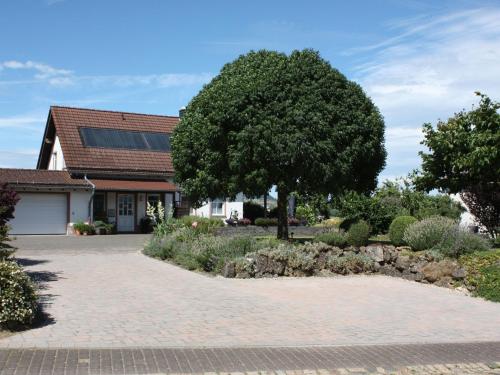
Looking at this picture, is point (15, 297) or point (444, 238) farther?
point (444, 238)

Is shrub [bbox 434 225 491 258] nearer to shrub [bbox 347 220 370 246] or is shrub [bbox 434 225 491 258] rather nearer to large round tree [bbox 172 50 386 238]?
shrub [bbox 347 220 370 246]

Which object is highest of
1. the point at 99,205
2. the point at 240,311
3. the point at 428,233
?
the point at 99,205

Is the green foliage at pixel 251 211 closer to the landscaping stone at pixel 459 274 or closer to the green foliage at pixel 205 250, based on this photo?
the green foliage at pixel 205 250

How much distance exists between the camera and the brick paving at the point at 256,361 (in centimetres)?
666

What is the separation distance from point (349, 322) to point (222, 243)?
23.5 ft

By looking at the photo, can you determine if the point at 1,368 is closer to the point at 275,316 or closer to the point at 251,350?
the point at 251,350

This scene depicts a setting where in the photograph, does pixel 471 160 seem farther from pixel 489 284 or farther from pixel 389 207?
pixel 389 207

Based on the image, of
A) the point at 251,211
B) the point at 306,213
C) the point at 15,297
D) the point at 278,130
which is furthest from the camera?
the point at 306,213

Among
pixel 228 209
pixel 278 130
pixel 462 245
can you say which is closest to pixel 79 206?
pixel 228 209

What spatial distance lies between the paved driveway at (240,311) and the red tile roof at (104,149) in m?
17.9

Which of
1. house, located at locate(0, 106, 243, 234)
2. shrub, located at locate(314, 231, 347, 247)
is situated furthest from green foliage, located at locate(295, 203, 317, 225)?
shrub, located at locate(314, 231, 347, 247)

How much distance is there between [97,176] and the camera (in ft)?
108

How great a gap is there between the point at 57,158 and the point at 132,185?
19.2 ft

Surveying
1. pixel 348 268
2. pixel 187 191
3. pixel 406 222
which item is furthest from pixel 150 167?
pixel 348 268
